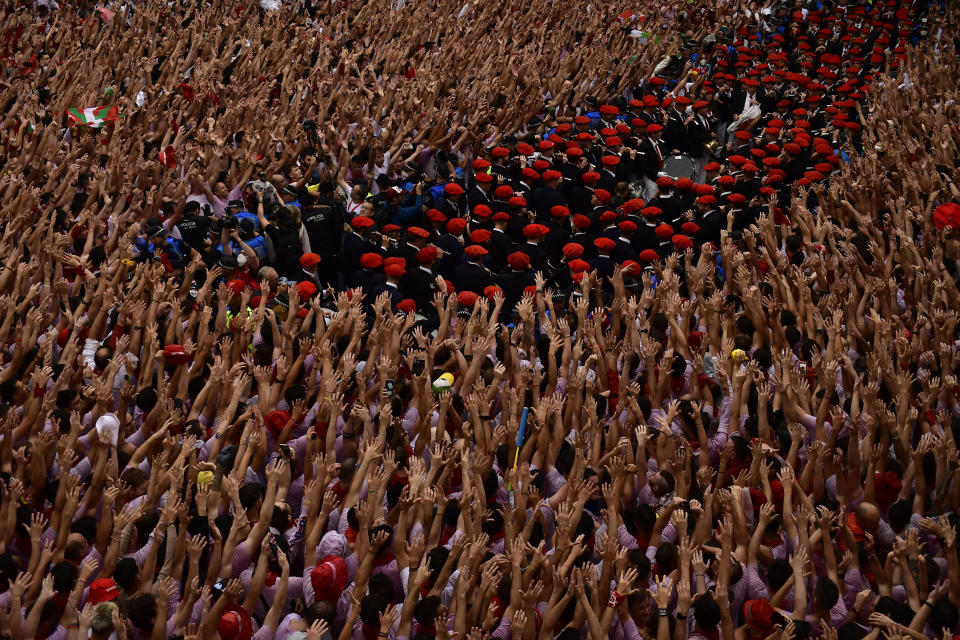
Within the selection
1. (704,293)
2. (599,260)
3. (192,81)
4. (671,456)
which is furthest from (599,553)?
(192,81)

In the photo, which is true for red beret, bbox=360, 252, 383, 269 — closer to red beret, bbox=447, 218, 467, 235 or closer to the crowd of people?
the crowd of people

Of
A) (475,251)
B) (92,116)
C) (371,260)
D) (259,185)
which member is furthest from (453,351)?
(92,116)

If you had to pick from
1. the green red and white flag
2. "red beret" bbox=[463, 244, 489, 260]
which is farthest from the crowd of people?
the green red and white flag

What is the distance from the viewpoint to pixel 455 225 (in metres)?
8.62

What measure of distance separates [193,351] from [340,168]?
3.83 metres

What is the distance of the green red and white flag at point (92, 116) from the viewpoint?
9.15 m

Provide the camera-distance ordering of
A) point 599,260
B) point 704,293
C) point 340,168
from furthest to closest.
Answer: point 340,168
point 599,260
point 704,293

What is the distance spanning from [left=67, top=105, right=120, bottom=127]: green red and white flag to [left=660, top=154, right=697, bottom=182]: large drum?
20.9 feet

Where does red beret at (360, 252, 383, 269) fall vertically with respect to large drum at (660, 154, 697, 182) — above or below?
below

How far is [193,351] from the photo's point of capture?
6.21 m

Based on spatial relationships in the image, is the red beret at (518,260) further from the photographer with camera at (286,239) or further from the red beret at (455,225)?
the photographer with camera at (286,239)

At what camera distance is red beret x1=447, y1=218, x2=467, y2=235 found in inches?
340

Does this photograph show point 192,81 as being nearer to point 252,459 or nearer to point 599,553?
point 252,459

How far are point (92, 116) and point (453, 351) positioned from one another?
523 centimetres
